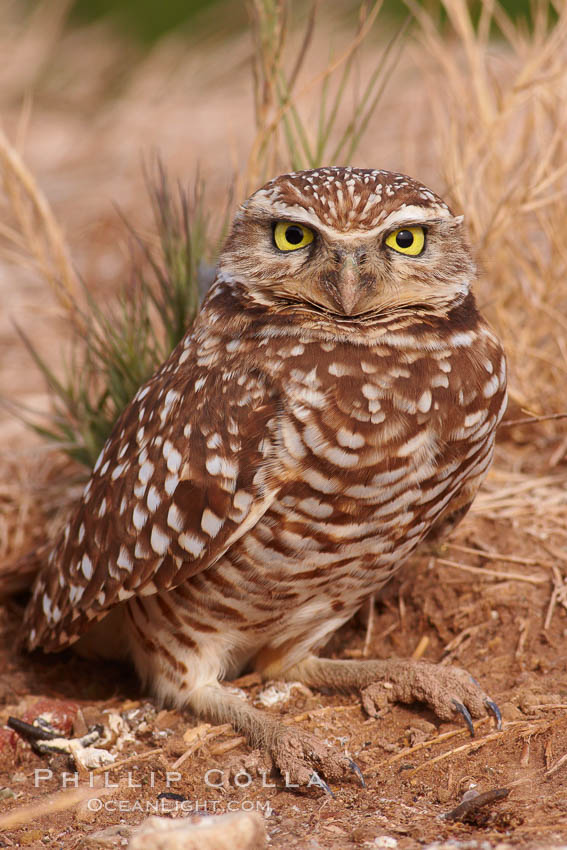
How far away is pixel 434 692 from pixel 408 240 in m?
1.52

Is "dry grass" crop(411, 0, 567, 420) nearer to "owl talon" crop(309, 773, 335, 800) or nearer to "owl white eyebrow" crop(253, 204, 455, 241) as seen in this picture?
"owl white eyebrow" crop(253, 204, 455, 241)

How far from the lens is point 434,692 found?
3.12m

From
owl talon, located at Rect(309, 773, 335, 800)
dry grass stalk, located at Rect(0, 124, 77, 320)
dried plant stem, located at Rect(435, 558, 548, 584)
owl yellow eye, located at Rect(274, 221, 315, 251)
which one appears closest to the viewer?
owl yellow eye, located at Rect(274, 221, 315, 251)

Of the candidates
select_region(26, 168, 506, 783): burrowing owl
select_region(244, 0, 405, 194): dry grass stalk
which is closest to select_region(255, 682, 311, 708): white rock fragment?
select_region(26, 168, 506, 783): burrowing owl

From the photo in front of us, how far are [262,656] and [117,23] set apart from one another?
10569 mm

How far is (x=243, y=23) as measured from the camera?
9.48 meters

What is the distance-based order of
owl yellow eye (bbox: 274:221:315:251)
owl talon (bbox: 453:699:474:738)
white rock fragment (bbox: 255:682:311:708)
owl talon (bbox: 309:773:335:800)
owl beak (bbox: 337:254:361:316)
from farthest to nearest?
white rock fragment (bbox: 255:682:311:708), owl talon (bbox: 453:699:474:738), owl talon (bbox: 309:773:335:800), owl yellow eye (bbox: 274:221:315:251), owl beak (bbox: 337:254:361:316)

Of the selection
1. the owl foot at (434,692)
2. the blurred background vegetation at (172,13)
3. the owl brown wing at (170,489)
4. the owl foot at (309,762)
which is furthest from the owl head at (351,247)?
the blurred background vegetation at (172,13)

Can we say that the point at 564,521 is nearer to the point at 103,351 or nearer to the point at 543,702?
the point at 543,702

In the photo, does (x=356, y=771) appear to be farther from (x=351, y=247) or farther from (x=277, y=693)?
(x=351, y=247)

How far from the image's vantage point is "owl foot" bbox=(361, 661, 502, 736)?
3045mm

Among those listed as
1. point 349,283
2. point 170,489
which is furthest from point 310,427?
point 170,489

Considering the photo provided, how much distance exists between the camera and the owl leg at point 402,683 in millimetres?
3062

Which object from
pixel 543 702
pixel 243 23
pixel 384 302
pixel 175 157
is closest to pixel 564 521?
pixel 543 702
